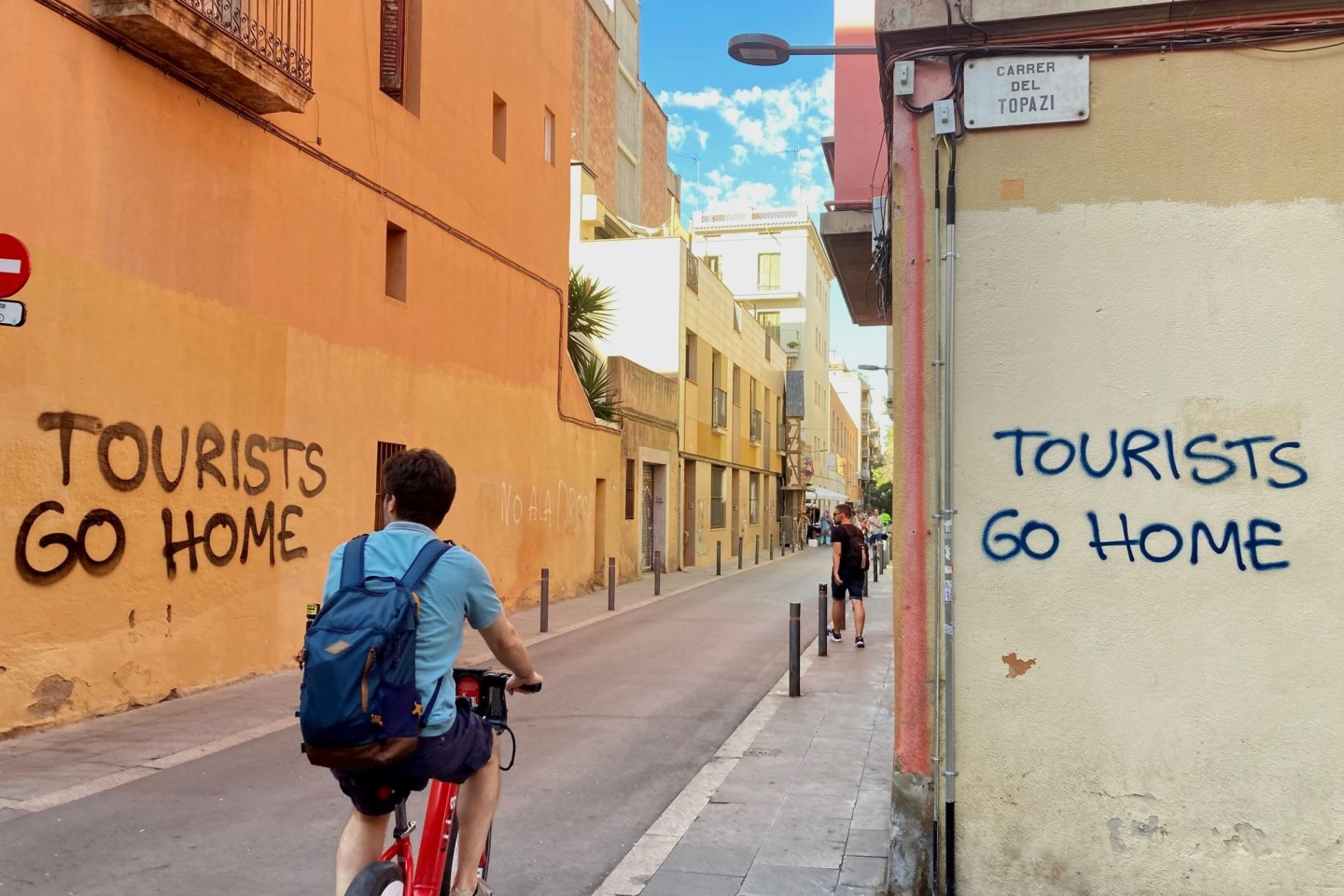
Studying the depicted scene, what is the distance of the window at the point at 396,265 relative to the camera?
13.2 meters

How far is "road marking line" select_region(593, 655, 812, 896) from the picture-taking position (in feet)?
16.3

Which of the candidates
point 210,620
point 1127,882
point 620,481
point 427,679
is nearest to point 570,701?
point 210,620

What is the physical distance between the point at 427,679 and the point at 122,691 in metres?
6.63

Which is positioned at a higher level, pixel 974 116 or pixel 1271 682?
pixel 974 116

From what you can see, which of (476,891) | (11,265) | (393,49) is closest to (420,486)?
(476,891)

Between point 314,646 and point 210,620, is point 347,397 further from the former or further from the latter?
point 314,646

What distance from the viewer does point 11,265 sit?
6.06 metres

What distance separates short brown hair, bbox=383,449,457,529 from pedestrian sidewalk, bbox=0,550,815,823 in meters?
3.89

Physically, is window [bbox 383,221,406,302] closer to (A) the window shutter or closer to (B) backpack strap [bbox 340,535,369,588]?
(A) the window shutter

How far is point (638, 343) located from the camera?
2784 cm

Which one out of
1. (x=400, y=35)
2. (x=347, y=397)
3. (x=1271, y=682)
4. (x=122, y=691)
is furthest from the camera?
(x=400, y=35)

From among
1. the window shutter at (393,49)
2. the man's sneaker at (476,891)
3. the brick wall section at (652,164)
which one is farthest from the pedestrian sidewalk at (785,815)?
the brick wall section at (652,164)

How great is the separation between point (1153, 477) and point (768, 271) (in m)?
51.3

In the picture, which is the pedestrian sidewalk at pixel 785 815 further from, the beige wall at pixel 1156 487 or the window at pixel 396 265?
the window at pixel 396 265
